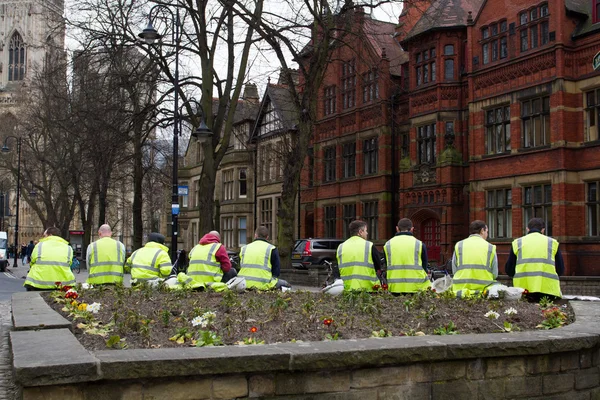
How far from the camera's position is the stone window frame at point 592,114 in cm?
2645

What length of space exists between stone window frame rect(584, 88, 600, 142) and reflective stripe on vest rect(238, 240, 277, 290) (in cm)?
1833

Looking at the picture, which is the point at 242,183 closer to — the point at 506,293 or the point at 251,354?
the point at 506,293

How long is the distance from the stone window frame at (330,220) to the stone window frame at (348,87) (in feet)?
18.3

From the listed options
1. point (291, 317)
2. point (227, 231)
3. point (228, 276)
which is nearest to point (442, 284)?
point (228, 276)

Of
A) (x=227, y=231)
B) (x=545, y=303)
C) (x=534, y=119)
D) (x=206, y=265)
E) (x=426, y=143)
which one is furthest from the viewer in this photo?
(x=227, y=231)

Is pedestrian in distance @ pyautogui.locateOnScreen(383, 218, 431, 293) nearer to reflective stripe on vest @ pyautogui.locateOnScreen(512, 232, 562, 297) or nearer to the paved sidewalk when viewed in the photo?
reflective stripe on vest @ pyautogui.locateOnScreen(512, 232, 562, 297)

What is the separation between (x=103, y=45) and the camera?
23000 millimetres

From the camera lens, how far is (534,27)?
2830cm

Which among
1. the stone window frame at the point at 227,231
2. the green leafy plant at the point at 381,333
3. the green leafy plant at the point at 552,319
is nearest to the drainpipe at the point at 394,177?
the stone window frame at the point at 227,231

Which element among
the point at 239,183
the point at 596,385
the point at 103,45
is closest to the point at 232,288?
the point at 596,385

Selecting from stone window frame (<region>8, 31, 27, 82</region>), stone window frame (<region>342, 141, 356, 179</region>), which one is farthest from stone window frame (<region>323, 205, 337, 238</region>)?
stone window frame (<region>8, 31, 27, 82</region>)

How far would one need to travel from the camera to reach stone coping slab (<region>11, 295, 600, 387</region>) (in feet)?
15.1

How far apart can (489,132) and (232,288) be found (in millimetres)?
21091

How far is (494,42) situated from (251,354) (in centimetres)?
2740
